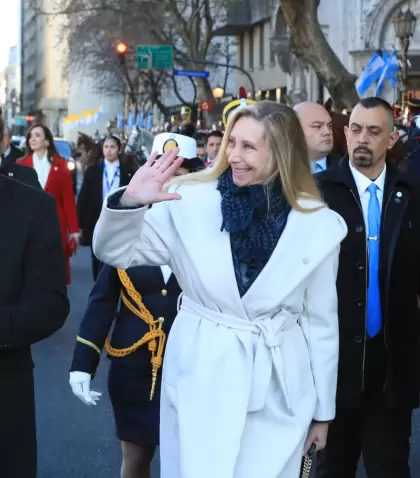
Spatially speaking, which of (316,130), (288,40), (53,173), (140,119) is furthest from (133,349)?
(140,119)

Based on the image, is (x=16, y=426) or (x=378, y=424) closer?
(x=16, y=426)

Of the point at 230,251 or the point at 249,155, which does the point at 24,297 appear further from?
the point at 249,155

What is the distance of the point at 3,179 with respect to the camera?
366 centimetres

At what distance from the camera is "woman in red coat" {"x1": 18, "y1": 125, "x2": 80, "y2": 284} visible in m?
12.7

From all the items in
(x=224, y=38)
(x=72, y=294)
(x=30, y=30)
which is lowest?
(x=72, y=294)

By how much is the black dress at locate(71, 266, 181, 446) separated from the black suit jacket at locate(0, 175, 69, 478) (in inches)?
48.7

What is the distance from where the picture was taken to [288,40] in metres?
40.6

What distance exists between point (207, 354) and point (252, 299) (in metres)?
0.24

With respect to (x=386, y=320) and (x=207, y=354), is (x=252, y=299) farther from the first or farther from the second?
(x=386, y=320)

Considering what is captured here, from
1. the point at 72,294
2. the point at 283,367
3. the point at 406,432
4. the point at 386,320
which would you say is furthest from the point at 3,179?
the point at 72,294

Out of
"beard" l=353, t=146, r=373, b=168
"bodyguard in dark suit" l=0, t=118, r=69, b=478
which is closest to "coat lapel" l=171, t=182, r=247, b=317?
"bodyguard in dark suit" l=0, t=118, r=69, b=478

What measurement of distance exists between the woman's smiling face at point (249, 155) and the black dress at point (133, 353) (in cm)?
102

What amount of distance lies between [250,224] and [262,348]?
41 centimetres

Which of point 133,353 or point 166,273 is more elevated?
point 166,273
